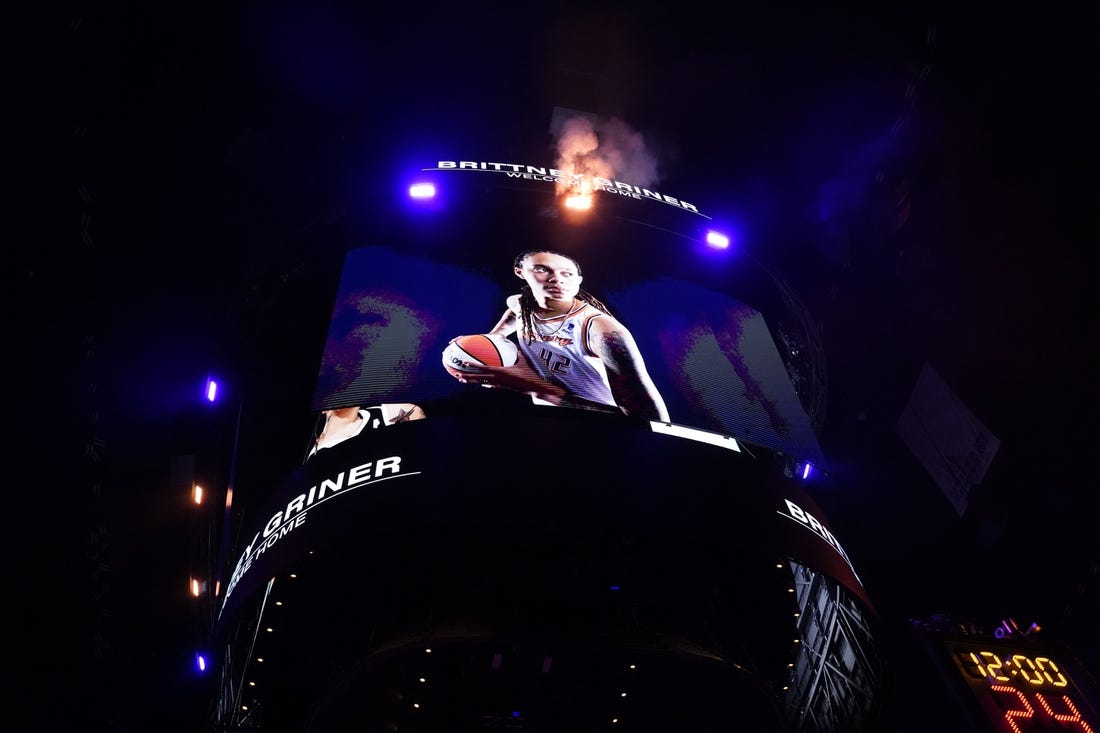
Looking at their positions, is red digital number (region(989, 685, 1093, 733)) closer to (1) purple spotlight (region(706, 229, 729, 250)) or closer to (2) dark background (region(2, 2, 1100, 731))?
(2) dark background (region(2, 2, 1100, 731))

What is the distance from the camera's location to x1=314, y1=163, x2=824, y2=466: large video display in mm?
5992

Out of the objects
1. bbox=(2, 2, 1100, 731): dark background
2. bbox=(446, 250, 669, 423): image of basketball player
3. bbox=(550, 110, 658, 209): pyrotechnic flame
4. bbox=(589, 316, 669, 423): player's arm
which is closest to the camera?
bbox=(446, 250, 669, 423): image of basketball player

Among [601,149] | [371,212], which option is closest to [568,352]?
[371,212]

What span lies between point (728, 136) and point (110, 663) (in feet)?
33.1

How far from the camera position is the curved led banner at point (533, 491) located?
192 inches

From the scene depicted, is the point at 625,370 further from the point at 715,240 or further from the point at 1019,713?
the point at 1019,713

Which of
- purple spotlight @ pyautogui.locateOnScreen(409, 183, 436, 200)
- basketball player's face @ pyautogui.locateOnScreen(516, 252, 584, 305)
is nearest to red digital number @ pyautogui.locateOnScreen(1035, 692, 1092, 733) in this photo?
basketball player's face @ pyautogui.locateOnScreen(516, 252, 584, 305)

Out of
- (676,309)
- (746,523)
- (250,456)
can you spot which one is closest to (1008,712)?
(746,523)

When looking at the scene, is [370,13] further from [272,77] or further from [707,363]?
[707,363]

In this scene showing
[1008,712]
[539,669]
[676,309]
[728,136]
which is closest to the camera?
[539,669]

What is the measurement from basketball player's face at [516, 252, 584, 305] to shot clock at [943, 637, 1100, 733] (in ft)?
18.5

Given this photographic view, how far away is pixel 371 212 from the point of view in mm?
7902

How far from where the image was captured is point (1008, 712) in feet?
21.4

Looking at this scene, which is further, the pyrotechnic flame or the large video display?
the pyrotechnic flame
